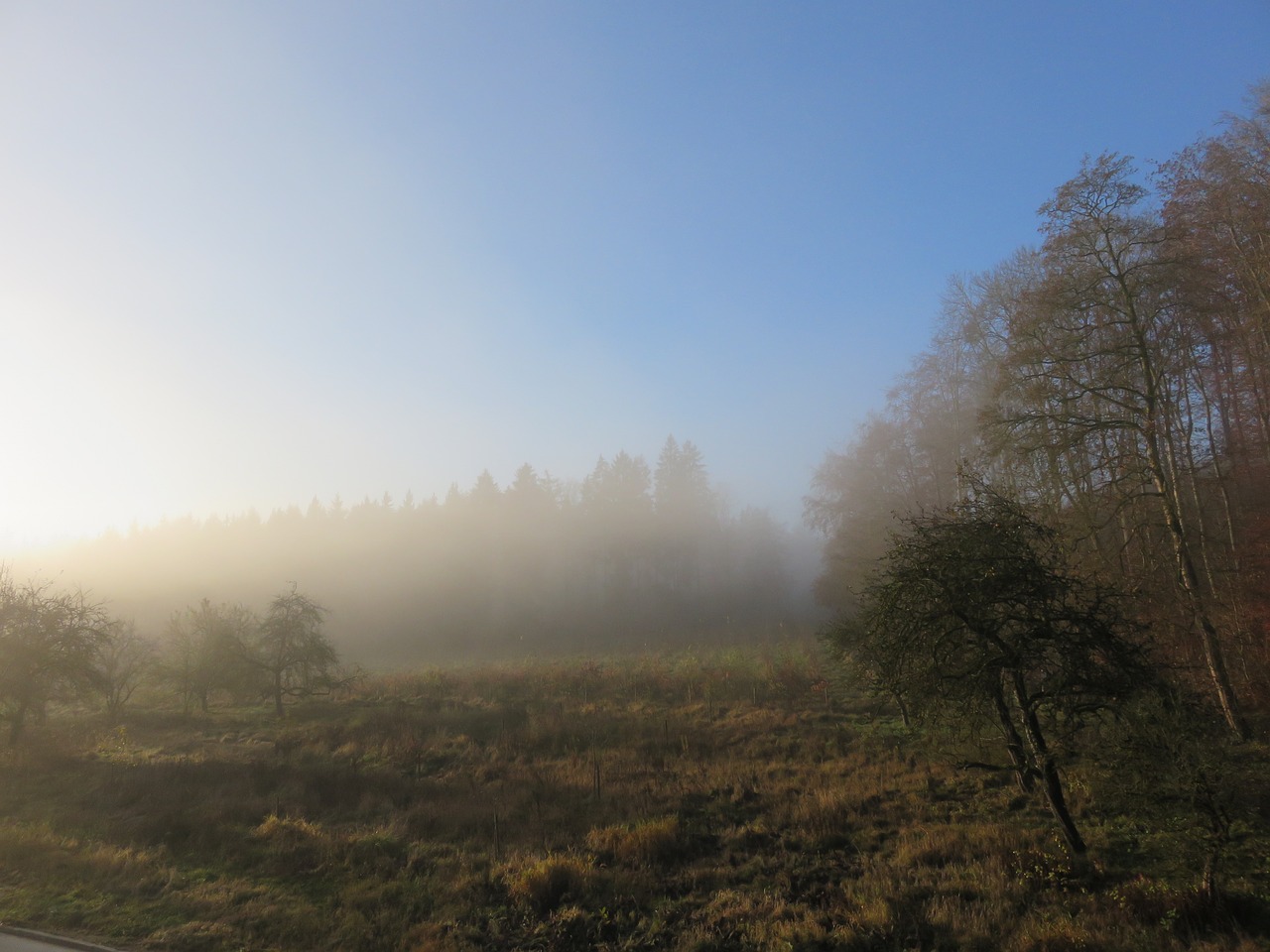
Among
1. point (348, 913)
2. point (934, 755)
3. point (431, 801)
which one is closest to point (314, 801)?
point (431, 801)

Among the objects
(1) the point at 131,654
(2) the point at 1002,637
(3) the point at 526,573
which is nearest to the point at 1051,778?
(2) the point at 1002,637

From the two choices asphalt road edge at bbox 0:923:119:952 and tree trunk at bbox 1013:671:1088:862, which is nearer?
asphalt road edge at bbox 0:923:119:952

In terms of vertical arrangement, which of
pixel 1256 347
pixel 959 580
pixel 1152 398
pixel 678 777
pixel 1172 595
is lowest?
pixel 678 777

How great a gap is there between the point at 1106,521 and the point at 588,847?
42.4 ft

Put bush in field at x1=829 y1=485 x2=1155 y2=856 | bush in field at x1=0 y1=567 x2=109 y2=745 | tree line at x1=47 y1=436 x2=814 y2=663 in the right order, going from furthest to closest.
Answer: tree line at x1=47 y1=436 x2=814 y2=663
bush in field at x1=0 y1=567 x2=109 y2=745
bush in field at x1=829 y1=485 x2=1155 y2=856

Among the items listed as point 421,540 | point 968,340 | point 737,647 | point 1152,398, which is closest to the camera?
point 1152,398

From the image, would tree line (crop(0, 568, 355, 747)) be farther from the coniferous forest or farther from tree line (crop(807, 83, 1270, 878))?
tree line (crop(807, 83, 1270, 878))

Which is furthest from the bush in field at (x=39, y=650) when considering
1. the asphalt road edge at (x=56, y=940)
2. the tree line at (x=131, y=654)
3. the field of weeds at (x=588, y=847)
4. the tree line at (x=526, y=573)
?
the tree line at (x=526, y=573)

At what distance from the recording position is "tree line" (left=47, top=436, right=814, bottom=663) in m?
53.9

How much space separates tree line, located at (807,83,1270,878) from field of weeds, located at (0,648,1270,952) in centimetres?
143

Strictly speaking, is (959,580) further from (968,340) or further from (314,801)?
(968,340)

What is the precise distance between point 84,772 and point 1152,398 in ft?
96.7

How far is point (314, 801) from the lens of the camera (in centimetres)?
1476

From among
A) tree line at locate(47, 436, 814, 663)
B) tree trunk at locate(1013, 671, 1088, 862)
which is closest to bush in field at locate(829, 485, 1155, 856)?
tree trunk at locate(1013, 671, 1088, 862)
